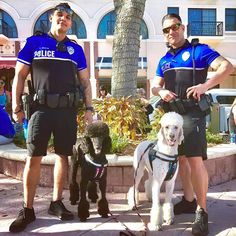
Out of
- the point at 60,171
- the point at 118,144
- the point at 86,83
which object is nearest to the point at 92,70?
the point at 118,144

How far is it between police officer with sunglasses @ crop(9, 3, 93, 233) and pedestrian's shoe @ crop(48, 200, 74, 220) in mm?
248

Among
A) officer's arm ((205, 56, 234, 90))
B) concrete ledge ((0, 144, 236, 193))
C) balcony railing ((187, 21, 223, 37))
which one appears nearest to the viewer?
officer's arm ((205, 56, 234, 90))

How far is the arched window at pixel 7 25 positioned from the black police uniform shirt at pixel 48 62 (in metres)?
21.5

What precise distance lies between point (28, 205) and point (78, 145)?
0.78 metres

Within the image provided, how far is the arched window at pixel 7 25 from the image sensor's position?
23688 mm

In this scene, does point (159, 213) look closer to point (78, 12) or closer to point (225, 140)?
point (225, 140)

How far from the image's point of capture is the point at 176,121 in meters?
3.29

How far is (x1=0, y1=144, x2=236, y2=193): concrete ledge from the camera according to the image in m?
4.81

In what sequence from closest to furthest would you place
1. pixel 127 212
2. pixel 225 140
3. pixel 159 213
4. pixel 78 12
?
1. pixel 159 213
2. pixel 127 212
3. pixel 225 140
4. pixel 78 12

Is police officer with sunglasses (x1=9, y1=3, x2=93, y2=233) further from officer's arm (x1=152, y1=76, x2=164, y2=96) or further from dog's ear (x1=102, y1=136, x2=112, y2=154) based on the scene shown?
officer's arm (x1=152, y1=76, x2=164, y2=96)

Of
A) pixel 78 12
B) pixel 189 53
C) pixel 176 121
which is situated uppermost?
pixel 78 12

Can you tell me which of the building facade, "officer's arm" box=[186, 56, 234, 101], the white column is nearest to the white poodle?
"officer's arm" box=[186, 56, 234, 101]

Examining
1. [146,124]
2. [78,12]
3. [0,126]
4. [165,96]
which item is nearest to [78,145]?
[165,96]

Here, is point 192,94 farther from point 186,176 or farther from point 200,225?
point 200,225
